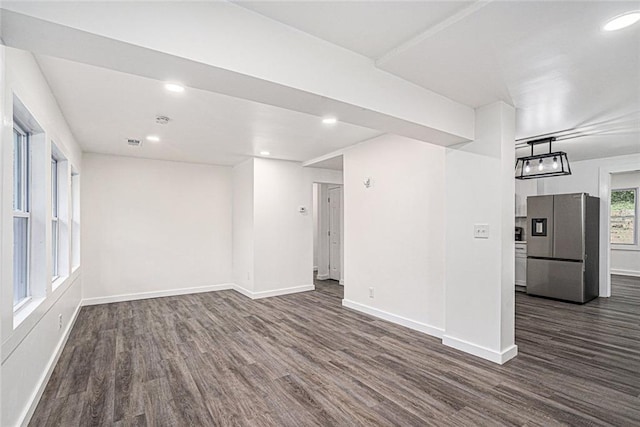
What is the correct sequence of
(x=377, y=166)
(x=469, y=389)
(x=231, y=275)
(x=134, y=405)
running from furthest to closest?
(x=231, y=275)
(x=377, y=166)
(x=469, y=389)
(x=134, y=405)

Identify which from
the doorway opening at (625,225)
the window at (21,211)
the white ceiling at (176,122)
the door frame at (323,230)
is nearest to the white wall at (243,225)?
the white ceiling at (176,122)

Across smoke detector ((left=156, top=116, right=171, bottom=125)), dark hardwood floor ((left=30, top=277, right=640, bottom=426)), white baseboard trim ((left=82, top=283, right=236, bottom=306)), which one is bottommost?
white baseboard trim ((left=82, top=283, right=236, bottom=306))

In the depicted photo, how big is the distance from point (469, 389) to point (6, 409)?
303cm

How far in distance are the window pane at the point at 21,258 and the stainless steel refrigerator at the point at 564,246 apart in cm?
701

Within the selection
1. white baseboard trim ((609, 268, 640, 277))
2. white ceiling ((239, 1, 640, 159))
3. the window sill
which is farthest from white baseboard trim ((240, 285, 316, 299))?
white baseboard trim ((609, 268, 640, 277))

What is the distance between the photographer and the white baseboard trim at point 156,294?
17.4ft

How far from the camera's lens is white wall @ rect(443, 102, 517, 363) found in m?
3.01

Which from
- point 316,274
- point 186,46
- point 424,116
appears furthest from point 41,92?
point 316,274

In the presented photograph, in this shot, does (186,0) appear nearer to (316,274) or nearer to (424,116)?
(424,116)

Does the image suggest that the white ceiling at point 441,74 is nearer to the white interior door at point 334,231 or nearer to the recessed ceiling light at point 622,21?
the recessed ceiling light at point 622,21

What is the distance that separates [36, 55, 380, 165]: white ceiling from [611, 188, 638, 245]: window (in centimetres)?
778

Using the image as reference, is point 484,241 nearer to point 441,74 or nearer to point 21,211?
point 441,74

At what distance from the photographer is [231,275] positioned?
6.57 metres

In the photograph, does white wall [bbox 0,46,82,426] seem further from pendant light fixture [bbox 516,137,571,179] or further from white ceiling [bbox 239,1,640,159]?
pendant light fixture [bbox 516,137,571,179]
